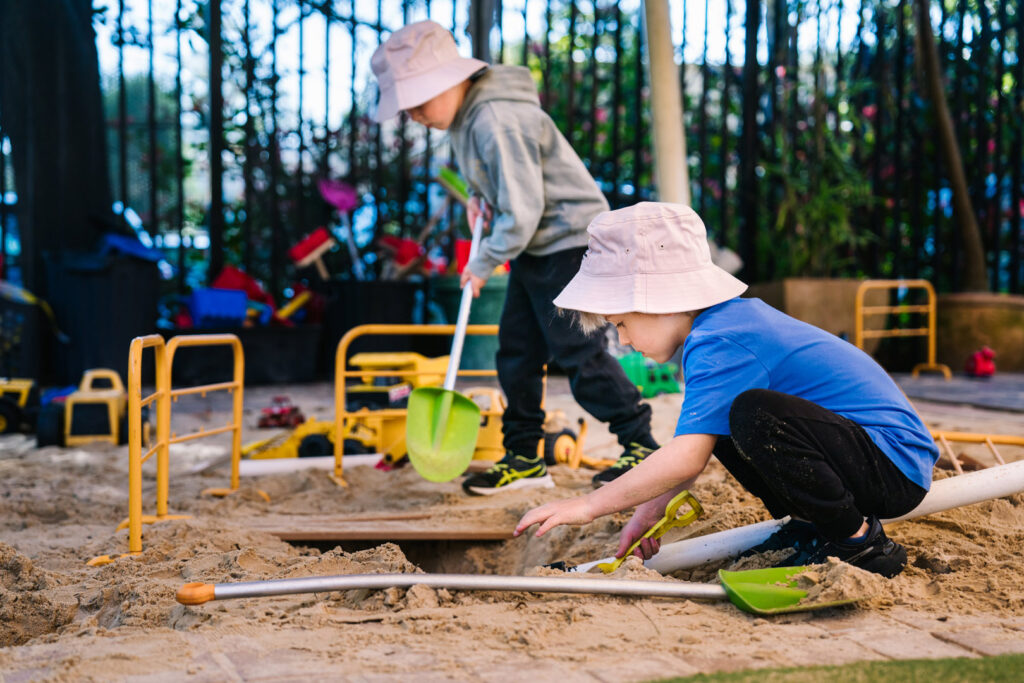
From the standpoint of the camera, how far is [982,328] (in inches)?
269

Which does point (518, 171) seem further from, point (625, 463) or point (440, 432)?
point (625, 463)

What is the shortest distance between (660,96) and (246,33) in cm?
295

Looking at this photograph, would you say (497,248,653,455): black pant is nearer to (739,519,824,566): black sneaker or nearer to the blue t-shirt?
(739,519,824,566): black sneaker

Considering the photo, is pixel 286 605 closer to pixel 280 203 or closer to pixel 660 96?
pixel 660 96

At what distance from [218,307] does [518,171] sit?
3.64 m

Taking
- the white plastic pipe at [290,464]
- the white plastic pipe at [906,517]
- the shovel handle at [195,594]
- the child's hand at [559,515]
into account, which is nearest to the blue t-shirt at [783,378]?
the white plastic pipe at [906,517]

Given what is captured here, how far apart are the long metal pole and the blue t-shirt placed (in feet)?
0.99

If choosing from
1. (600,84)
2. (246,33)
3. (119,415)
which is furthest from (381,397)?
(600,84)

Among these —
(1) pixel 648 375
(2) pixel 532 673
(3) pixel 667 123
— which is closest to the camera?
(2) pixel 532 673

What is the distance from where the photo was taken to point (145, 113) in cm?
662

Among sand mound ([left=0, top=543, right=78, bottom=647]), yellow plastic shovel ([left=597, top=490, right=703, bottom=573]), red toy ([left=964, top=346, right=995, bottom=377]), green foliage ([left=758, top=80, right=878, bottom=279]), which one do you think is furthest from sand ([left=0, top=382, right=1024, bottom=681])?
green foliage ([left=758, top=80, right=878, bottom=279])

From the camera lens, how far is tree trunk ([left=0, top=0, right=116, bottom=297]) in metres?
6.02

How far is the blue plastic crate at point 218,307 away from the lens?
6082mm

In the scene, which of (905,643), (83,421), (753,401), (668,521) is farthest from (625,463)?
(83,421)
